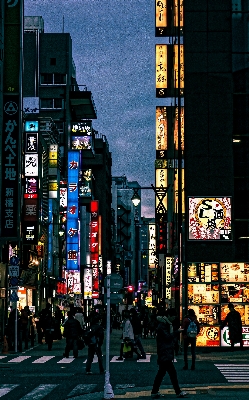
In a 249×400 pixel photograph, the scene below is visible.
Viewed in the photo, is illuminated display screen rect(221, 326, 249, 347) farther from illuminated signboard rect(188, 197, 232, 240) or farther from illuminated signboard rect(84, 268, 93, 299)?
illuminated signboard rect(84, 268, 93, 299)

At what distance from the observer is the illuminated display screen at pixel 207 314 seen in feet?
122

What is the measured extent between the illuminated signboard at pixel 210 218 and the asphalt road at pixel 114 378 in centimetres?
655

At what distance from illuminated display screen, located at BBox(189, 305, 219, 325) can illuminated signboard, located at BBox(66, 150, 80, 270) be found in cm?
4224

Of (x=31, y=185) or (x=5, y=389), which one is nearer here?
(x=5, y=389)

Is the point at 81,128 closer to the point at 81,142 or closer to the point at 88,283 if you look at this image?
the point at 81,142

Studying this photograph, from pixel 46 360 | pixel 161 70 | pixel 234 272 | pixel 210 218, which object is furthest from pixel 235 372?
pixel 161 70

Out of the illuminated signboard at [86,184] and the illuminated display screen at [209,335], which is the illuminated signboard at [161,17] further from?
the illuminated signboard at [86,184]

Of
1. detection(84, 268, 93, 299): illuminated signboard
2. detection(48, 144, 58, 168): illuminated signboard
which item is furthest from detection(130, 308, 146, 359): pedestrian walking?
detection(84, 268, 93, 299): illuminated signboard

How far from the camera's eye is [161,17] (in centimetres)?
4859

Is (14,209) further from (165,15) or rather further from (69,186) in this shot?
(69,186)

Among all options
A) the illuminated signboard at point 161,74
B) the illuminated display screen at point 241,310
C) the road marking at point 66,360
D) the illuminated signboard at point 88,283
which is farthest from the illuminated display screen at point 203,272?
the illuminated signboard at point 88,283

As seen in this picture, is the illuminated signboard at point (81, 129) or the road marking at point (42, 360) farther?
the illuminated signboard at point (81, 129)

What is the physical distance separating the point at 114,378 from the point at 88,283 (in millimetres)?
73334

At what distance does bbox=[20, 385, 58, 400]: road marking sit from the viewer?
17.6 metres
